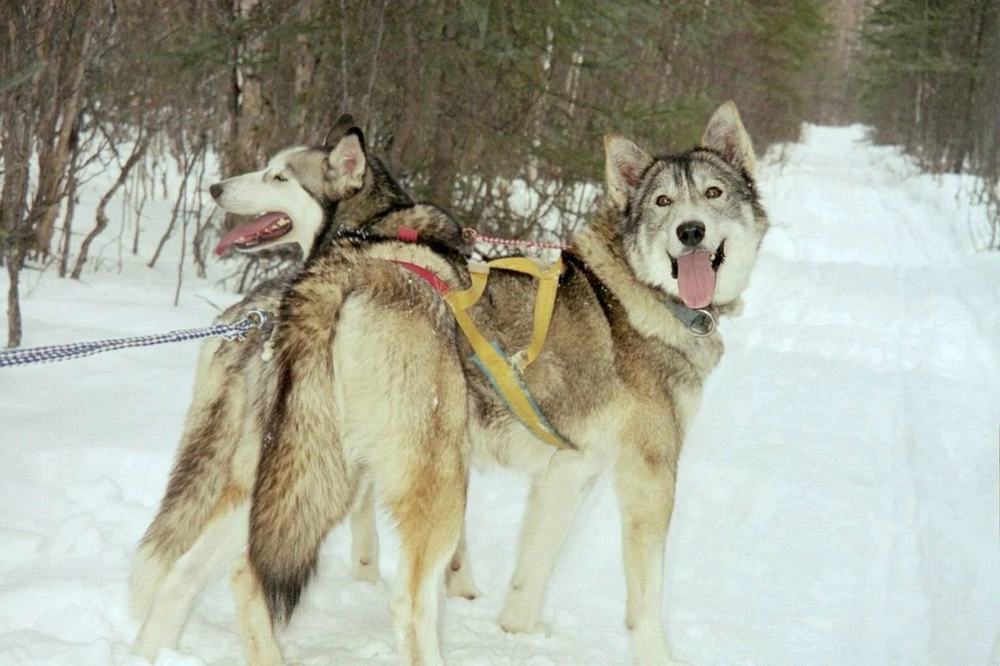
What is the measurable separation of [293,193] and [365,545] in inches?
61.6

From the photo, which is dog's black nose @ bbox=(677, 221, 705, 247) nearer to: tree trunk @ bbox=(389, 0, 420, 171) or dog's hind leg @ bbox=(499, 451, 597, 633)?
dog's hind leg @ bbox=(499, 451, 597, 633)

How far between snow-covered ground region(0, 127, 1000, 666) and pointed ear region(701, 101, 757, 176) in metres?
1.72

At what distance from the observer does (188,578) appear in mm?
2693

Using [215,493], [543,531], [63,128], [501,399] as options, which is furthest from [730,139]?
[63,128]

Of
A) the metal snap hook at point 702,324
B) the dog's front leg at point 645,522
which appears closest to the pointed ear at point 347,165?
the metal snap hook at point 702,324

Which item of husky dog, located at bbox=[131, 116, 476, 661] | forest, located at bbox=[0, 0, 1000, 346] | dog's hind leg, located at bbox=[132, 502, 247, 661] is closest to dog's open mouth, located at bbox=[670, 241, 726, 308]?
husky dog, located at bbox=[131, 116, 476, 661]

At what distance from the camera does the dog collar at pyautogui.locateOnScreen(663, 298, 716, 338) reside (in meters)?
3.35

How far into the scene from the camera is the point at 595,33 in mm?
7613

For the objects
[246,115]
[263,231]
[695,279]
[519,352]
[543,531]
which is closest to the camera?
[519,352]

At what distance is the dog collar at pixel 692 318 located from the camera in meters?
3.35

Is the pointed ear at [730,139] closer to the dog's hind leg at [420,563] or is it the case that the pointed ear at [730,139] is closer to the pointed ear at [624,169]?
the pointed ear at [624,169]

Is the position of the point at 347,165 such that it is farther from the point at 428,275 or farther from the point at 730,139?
the point at 730,139

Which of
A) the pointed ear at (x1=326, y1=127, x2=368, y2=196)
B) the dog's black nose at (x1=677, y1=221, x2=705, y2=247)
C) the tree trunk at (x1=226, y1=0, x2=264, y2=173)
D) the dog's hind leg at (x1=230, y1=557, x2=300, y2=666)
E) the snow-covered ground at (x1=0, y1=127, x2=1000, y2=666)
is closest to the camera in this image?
the dog's hind leg at (x1=230, y1=557, x2=300, y2=666)

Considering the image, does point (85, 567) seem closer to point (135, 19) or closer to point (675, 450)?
point (675, 450)
